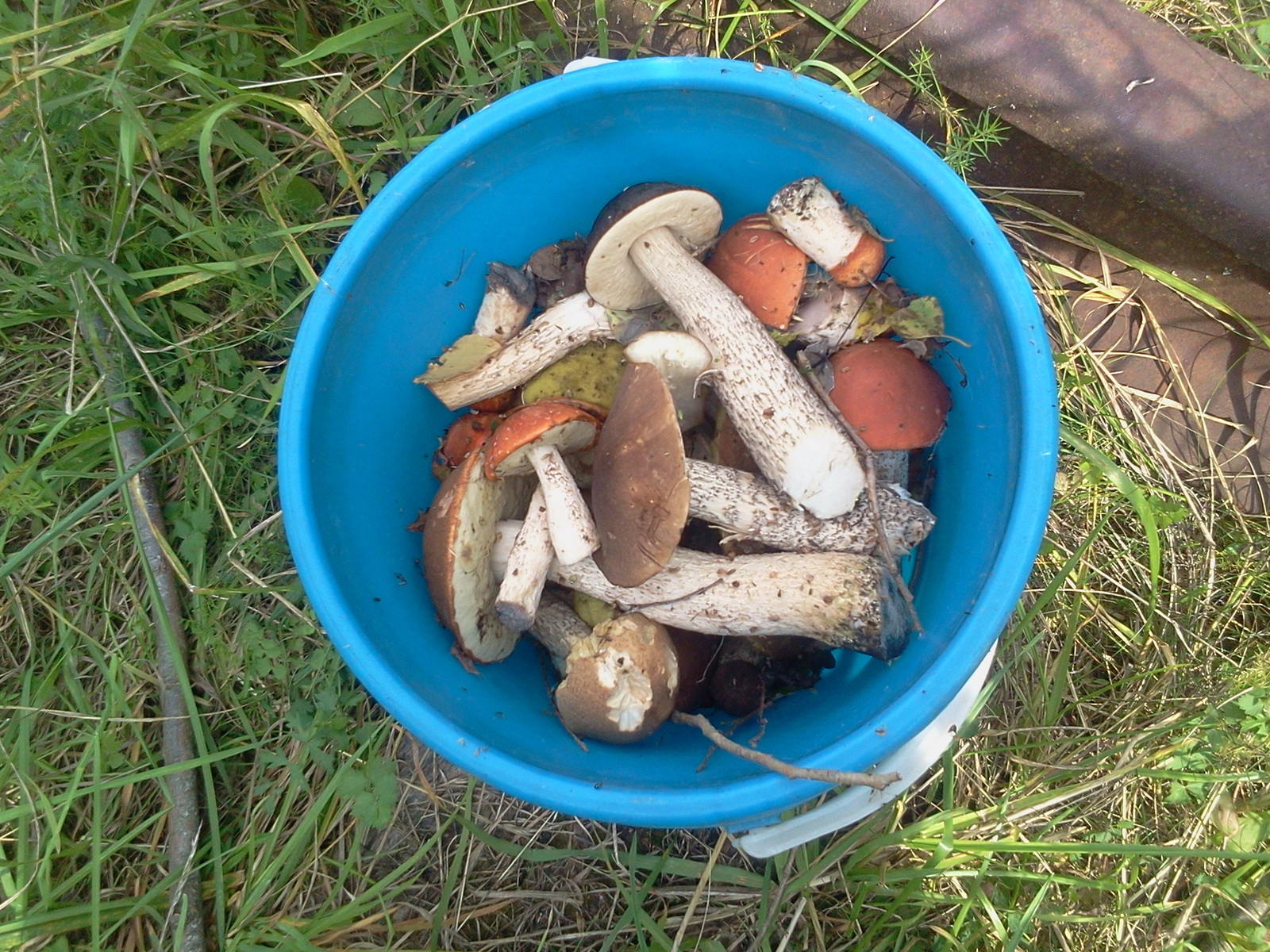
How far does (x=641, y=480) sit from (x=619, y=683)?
0.43 m

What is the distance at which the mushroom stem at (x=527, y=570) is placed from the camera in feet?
5.57

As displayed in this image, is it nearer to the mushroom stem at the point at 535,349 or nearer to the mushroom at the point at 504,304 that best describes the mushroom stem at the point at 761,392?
the mushroom stem at the point at 535,349

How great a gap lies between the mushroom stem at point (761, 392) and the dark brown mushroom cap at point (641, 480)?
30cm

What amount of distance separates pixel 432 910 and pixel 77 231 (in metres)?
2.03

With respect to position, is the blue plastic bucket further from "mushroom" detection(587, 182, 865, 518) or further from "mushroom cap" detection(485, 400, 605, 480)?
"mushroom cap" detection(485, 400, 605, 480)

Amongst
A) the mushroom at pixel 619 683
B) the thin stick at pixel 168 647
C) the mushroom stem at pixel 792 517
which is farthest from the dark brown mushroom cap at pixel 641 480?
the thin stick at pixel 168 647

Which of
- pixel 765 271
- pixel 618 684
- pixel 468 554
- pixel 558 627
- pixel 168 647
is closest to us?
pixel 618 684

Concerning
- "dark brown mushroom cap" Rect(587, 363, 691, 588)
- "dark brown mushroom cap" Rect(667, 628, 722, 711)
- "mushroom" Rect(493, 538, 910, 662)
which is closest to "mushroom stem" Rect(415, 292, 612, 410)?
"dark brown mushroom cap" Rect(587, 363, 691, 588)

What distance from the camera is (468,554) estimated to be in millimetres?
1719

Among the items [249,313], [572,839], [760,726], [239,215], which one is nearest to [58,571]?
[249,313]

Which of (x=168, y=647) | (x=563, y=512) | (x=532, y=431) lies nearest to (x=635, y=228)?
(x=532, y=431)

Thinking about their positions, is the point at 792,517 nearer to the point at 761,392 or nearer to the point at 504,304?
the point at 761,392

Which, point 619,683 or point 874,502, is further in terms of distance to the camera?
point 874,502

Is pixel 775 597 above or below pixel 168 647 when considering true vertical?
above
